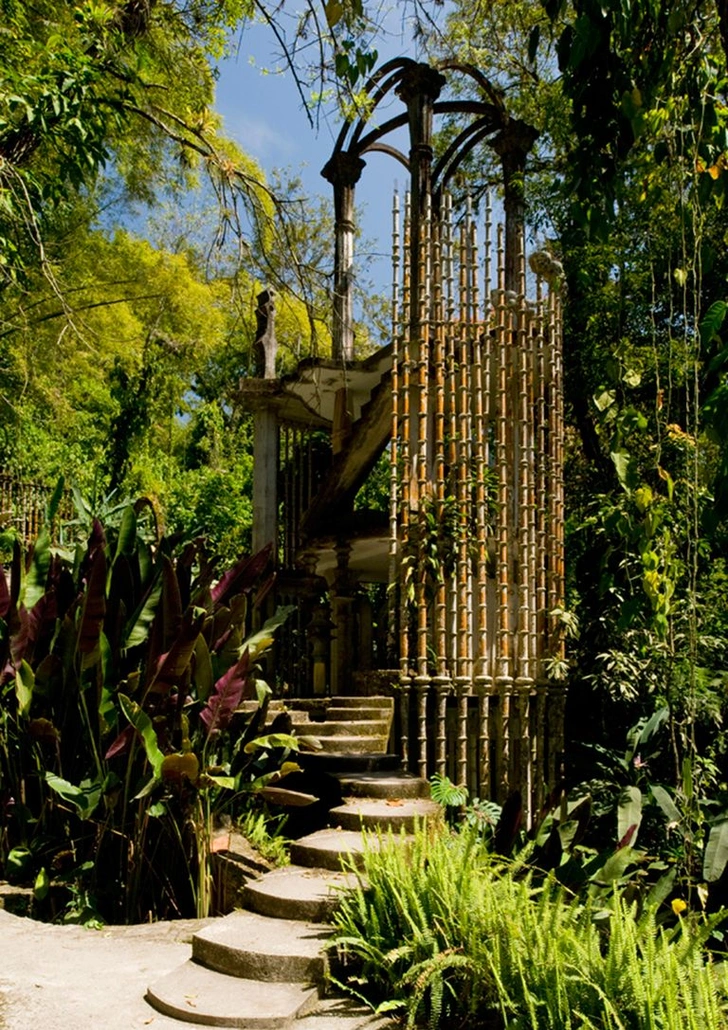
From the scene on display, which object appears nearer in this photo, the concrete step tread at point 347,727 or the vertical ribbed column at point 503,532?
the vertical ribbed column at point 503,532

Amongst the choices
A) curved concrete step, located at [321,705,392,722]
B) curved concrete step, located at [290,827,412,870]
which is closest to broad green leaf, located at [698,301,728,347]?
curved concrete step, located at [290,827,412,870]

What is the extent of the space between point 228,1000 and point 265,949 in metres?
0.28

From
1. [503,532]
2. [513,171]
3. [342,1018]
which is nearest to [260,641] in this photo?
[503,532]

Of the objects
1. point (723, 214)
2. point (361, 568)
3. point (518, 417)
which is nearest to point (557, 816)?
point (518, 417)

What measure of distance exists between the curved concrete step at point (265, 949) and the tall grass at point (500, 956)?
121 mm

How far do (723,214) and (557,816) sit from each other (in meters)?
6.41

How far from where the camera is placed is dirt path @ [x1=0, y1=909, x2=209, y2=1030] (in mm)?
3371

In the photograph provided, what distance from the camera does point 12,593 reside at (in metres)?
5.84

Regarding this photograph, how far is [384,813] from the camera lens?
195 inches

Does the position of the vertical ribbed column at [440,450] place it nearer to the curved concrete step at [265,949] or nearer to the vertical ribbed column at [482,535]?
the vertical ribbed column at [482,535]

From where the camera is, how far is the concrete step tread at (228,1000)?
328 centimetres

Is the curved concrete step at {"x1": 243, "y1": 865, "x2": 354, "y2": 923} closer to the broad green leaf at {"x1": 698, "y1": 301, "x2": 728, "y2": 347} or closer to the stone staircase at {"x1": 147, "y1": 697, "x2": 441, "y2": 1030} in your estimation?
the stone staircase at {"x1": 147, "y1": 697, "x2": 441, "y2": 1030}

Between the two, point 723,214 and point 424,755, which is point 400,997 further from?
point 723,214

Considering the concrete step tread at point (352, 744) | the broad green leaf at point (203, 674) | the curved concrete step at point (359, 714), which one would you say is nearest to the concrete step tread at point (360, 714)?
the curved concrete step at point (359, 714)
